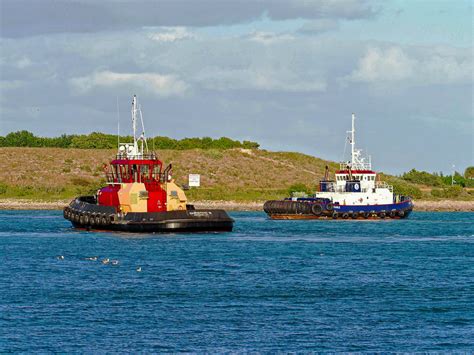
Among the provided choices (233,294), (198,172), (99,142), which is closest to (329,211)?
(233,294)

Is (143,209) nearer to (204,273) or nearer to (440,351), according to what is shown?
(204,273)

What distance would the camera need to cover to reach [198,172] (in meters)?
150

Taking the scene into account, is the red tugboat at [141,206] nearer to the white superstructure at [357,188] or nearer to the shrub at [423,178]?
the white superstructure at [357,188]

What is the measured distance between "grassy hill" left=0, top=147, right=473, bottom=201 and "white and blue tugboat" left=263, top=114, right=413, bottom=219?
3212 centimetres

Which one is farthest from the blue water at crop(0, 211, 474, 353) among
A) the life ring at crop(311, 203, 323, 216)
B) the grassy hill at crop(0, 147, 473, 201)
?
the grassy hill at crop(0, 147, 473, 201)

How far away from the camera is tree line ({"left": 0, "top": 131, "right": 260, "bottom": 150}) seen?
17225 centimetres

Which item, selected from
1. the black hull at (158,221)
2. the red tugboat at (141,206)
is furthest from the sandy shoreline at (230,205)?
the black hull at (158,221)

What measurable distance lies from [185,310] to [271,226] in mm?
47806

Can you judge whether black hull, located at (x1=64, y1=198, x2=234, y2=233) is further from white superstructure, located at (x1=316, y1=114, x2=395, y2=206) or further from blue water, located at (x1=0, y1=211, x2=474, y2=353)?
white superstructure, located at (x1=316, y1=114, x2=395, y2=206)

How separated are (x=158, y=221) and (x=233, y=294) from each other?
2667 centimetres

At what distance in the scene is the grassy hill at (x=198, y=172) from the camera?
430ft

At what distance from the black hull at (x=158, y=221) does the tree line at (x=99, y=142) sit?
336 feet

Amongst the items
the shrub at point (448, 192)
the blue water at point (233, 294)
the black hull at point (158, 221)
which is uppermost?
the shrub at point (448, 192)

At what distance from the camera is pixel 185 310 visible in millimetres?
34281
